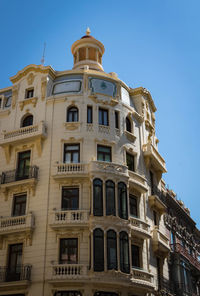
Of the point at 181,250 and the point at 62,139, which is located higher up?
the point at 62,139

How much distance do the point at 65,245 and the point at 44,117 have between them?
11.8 metres

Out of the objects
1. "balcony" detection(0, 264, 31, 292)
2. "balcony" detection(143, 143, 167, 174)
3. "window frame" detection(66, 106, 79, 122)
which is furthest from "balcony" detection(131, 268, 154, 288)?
"window frame" detection(66, 106, 79, 122)

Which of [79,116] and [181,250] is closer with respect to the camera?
[79,116]

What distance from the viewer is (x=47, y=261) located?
2722 centimetres

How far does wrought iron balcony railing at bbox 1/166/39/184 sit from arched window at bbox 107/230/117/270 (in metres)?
Result: 8.05

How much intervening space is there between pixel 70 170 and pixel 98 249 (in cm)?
672

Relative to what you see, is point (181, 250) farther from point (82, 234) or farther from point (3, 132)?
point (3, 132)

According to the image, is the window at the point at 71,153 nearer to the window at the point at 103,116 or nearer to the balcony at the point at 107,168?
the balcony at the point at 107,168

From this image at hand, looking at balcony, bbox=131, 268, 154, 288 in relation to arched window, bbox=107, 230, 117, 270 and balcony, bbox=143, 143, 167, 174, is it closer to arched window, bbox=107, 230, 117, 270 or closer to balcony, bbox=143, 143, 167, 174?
arched window, bbox=107, 230, 117, 270

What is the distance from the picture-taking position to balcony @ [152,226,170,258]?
3256 cm

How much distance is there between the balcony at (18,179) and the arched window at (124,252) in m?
8.01

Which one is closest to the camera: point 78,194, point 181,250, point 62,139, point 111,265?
point 111,265

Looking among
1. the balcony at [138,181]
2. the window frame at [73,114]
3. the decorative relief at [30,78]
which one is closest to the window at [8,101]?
the decorative relief at [30,78]

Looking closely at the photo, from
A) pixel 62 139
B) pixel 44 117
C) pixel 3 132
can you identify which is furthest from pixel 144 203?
pixel 3 132
